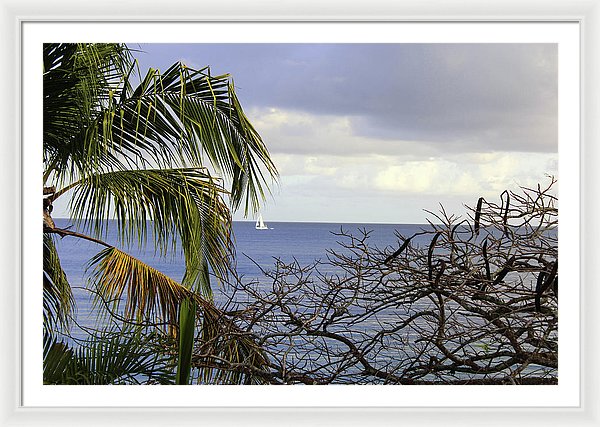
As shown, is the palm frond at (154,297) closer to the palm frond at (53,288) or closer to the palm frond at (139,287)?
the palm frond at (139,287)

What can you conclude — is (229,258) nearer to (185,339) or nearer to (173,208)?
(173,208)

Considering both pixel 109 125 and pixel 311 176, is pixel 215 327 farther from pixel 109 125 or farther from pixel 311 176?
pixel 311 176

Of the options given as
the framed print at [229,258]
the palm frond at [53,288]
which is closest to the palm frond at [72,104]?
the framed print at [229,258]

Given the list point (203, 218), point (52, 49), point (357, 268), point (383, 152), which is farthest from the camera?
point (383, 152)

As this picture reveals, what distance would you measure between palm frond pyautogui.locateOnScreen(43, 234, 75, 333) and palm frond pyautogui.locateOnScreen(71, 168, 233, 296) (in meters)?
0.15

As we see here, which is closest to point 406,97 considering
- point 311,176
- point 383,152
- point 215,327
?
point 383,152

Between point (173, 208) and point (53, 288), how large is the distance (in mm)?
502

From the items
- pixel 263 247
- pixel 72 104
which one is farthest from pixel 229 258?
pixel 263 247

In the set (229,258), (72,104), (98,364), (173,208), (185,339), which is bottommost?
(98,364)

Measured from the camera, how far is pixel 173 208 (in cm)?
239

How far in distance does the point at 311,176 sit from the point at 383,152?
93 centimetres

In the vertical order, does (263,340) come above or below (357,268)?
below

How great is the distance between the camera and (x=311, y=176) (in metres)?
8.30
